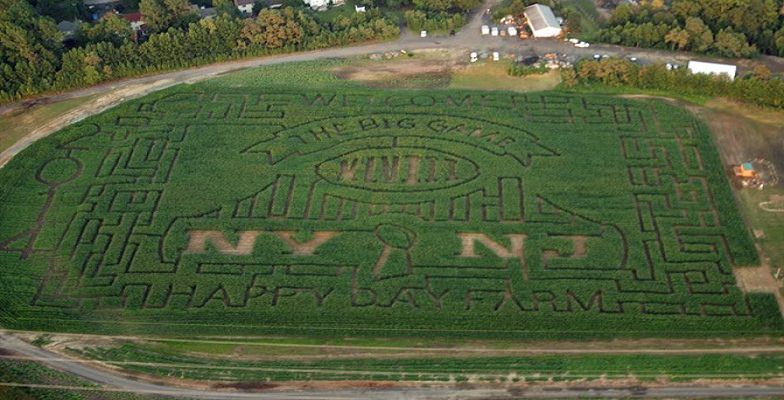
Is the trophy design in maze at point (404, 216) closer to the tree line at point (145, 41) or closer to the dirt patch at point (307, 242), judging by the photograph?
the dirt patch at point (307, 242)

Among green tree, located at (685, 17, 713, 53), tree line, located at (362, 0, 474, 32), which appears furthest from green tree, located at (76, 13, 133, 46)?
green tree, located at (685, 17, 713, 53)

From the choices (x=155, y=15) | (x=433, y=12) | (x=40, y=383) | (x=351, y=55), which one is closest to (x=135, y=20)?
(x=155, y=15)

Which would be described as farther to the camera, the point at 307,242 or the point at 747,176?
the point at 747,176

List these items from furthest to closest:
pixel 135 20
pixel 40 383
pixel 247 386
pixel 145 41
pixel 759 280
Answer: pixel 135 20 → pixel 145 41 → pixel 759 280 → pixel 40 383 → pixel 247 386

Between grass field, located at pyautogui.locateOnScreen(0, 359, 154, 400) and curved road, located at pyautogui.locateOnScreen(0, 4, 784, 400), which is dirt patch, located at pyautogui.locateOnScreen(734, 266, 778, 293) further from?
grass field, located at pyautogui.locateOnScreen(0, 359, 154, 400)

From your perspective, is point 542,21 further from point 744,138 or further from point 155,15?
point 155,15

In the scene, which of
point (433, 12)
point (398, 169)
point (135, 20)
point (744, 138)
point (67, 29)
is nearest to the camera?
point (398, 169)

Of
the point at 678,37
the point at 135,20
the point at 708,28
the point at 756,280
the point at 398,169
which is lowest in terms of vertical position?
the point at 756,280
